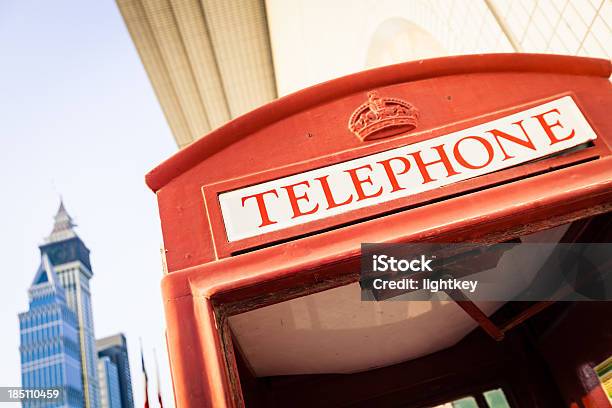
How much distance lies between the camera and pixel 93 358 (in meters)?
99.6

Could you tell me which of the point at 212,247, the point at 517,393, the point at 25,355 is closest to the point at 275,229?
the point at 212,247

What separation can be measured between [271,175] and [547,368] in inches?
89.8

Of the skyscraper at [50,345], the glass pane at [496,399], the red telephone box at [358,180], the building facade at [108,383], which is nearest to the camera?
the red telephone box at [358,180]

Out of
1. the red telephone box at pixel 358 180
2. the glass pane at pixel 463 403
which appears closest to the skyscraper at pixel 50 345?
the glass pane at pixel 463 403

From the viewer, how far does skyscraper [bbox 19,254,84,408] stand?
86.6 m

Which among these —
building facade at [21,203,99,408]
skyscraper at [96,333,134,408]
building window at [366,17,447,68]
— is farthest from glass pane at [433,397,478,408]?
skyscraper at [96,333,134,408]

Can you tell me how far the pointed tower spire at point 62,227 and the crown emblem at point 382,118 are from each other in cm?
11832

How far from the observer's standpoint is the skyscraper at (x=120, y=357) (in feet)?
342

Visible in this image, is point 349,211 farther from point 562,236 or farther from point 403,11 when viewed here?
point 403,11

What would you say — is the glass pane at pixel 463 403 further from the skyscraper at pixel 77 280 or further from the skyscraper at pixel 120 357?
the skyscraper at pixel 120 357

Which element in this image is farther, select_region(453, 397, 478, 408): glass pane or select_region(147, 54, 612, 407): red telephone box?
select_region(453, 397, 478, 408): glass pane

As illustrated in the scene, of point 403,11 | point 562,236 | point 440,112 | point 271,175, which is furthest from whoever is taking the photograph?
point 403,11

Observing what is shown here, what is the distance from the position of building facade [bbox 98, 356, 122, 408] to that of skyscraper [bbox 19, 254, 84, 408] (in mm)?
8335

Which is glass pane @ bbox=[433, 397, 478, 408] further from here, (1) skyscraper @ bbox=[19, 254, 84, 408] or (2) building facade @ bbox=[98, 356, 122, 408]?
(2) building facade @ bbox=[98, 356, 122, 408]
